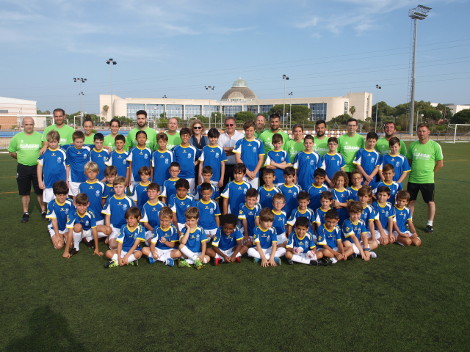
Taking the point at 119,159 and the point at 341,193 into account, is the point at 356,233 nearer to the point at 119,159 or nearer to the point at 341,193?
the point at 341,193

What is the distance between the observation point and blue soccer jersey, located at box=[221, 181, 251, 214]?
17.0ft

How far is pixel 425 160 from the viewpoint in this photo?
5828 mm

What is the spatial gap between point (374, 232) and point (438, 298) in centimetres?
160

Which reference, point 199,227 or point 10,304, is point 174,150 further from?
point 10,304

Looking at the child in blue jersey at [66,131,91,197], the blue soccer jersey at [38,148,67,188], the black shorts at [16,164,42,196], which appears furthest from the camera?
the black shorts at [16,164,42,196]

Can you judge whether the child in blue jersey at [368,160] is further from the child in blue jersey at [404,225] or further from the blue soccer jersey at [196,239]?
the blue soccer jersey at [196,239]

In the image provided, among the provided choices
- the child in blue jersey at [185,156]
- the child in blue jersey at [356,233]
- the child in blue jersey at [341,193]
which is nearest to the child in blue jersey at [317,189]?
the child in blue jersey at [341,193]

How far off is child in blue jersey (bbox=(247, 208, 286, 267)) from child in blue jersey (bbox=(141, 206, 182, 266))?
3.22 feet

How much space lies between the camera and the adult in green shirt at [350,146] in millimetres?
5836

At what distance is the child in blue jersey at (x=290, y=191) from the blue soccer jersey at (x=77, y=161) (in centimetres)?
335

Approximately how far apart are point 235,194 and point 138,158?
67.2 inches

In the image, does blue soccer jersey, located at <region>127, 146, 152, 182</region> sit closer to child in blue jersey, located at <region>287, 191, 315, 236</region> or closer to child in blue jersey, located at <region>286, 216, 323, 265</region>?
child in blue jersey, located at <region>287, 191, 315, 236</region>

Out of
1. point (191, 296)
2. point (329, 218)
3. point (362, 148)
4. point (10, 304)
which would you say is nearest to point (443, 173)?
point (362, 148)

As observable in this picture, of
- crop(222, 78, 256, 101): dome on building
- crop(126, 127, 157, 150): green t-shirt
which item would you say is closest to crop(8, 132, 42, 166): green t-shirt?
crop(126, 127, 157, 150): green t-shirt
